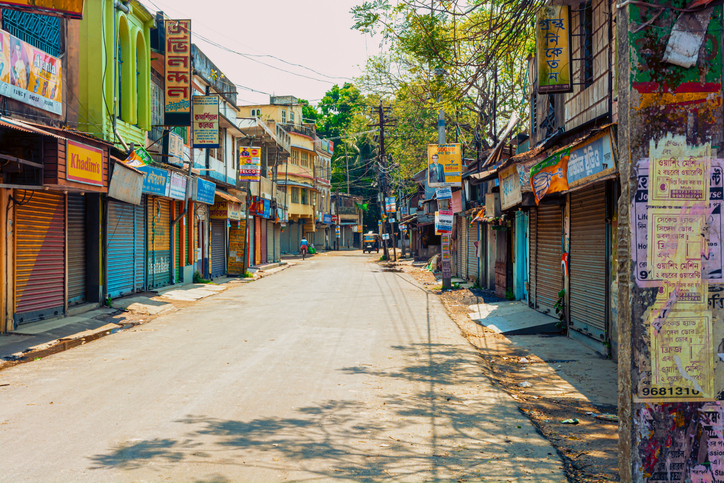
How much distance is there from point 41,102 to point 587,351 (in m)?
12.1

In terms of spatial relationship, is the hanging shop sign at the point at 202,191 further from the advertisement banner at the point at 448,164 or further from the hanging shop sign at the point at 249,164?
the advertisement banner at the point at 448,164

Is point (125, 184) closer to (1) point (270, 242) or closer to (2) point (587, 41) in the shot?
(2) point (587, 41)

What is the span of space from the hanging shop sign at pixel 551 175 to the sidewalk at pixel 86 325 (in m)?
9.01

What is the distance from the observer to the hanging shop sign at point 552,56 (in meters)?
11.0

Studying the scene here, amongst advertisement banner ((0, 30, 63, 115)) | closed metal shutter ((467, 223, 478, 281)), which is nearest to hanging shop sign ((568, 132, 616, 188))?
advertisement banner ((0, 30, 63, 115))

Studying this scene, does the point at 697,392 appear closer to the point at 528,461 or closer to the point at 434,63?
the point at 528,461

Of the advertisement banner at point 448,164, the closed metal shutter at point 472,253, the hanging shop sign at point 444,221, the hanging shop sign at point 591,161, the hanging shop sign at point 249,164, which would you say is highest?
the hanging shop sign at point 249,164

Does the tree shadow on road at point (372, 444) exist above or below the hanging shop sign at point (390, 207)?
below

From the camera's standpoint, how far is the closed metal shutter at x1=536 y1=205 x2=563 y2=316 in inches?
531

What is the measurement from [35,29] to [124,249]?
6.76 meters

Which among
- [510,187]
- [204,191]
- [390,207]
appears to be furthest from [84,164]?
[390,207]

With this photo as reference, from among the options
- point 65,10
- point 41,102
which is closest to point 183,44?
point 41,102

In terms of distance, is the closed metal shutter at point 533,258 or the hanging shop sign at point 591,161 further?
the closed metal shutter at point 533,258

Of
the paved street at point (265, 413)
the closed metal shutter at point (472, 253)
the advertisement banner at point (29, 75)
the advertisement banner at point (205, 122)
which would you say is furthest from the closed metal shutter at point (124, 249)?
the closed metal shutter at point (472, 253)
